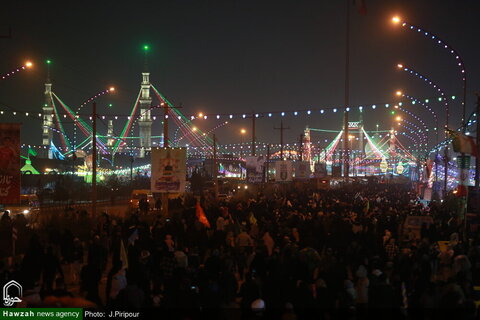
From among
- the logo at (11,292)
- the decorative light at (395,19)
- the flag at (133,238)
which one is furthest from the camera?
the decorative light at (395,19)

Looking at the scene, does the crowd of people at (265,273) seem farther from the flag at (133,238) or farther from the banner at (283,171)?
the banner at (283,171)

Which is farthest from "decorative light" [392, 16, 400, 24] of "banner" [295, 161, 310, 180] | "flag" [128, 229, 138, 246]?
"banner" [295, 161, 310, 180]

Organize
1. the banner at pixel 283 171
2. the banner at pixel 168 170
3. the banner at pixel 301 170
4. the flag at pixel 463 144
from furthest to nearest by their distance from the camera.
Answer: the banner at pixel 301 170, the banner at pixel 283 171, the banner at pixel 168 170, the flag at pixel 463 144

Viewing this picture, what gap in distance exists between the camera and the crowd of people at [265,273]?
8.59 meters

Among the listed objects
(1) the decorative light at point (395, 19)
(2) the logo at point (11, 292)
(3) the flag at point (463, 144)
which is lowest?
(2) the logo at point (11, 292)

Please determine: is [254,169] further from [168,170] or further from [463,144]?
[463,144]

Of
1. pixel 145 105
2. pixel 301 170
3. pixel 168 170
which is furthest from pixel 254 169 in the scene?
pixel 145 105

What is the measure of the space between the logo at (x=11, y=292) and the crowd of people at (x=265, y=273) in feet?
0.56

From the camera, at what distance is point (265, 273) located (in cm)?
1088

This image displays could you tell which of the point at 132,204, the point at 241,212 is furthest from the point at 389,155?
the point at 241,212

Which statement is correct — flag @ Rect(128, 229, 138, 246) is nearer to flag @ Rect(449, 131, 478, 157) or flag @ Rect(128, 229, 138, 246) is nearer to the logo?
the logo

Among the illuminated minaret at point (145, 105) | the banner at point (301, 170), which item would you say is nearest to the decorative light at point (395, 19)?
the banner at point (301, 170)

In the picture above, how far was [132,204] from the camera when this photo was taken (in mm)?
31578

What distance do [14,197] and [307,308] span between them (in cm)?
815
